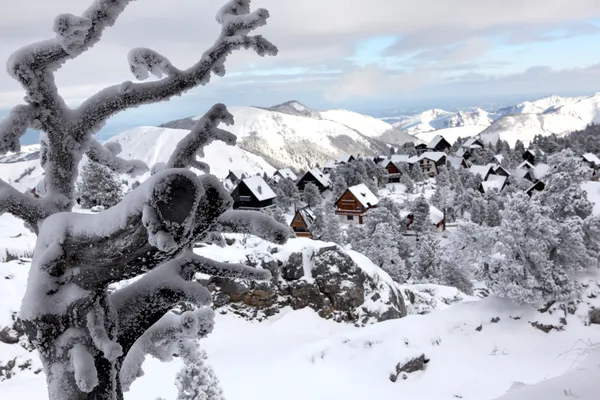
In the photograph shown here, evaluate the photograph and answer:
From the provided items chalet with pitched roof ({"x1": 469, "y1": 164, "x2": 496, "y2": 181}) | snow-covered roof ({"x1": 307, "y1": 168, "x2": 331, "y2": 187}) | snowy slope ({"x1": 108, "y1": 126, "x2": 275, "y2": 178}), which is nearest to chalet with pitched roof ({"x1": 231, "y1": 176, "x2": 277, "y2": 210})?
snow-covered roof ({"x1": 307, "y1": 168, "x2": 331, "y2": 187})

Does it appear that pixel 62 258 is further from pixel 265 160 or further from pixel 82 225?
pixel 265 160

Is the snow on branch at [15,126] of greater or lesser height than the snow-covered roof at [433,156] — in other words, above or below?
above

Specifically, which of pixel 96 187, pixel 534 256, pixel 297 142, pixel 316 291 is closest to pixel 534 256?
pixel 534 256

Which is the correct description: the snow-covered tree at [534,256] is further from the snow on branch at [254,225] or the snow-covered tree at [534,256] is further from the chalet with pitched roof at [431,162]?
the chalet with pitched roof at [431,162]

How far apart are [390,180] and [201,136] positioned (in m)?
70.3

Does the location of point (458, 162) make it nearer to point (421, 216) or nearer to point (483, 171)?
point (483, 171)

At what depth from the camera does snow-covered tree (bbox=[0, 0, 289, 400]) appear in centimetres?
219

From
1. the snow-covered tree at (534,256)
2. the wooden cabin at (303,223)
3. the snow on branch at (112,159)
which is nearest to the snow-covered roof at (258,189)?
the wooden cabin at (303,223)

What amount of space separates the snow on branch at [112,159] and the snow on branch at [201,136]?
1.49 feet

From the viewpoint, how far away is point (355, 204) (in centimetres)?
5016

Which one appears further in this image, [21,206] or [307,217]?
[307,217]

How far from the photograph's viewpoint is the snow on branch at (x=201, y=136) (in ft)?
10.2

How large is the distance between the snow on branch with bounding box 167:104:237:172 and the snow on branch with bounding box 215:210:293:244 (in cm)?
70

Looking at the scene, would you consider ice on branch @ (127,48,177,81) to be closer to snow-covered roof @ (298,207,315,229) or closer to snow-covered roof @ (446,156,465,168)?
snow-covered roof @ (298,207,315,229)
